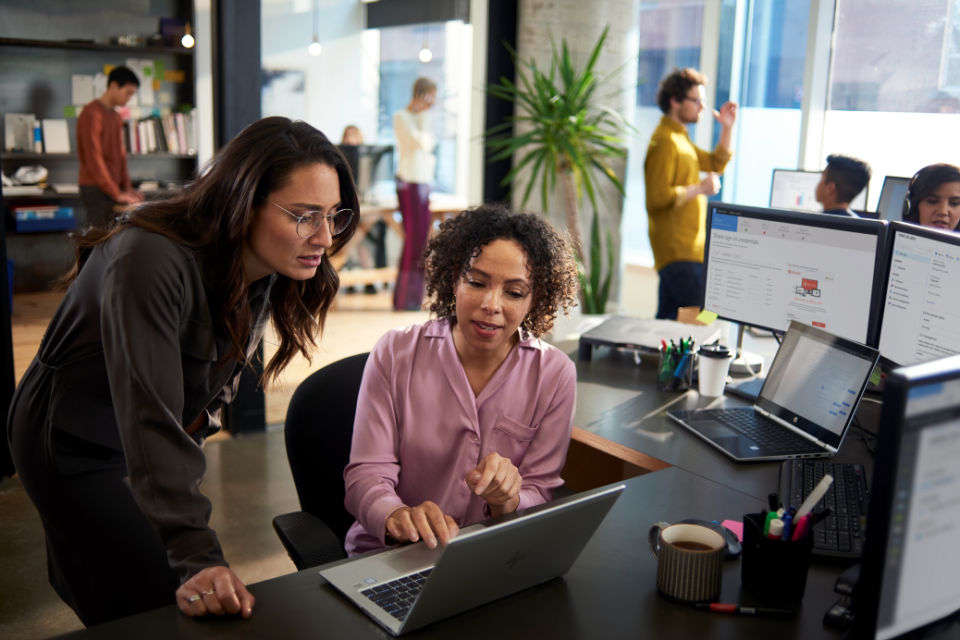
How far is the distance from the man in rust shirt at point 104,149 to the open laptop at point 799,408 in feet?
7.86

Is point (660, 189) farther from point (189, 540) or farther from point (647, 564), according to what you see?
point (189, 540)

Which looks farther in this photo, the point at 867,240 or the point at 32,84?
the point at 32,84

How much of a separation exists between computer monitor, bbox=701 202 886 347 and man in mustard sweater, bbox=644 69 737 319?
167cm

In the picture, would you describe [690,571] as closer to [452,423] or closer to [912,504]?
[912,504]

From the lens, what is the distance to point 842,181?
3518mm

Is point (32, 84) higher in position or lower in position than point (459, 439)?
higher

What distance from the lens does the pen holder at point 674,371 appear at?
218cm

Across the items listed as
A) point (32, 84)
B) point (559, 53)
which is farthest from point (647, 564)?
point (559, 53)

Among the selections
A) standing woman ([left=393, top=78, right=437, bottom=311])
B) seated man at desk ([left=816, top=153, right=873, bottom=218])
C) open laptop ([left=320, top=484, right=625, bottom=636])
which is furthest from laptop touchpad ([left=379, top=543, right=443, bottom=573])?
seated man at desk ([left=816, top=153, right=873, bottom=218])

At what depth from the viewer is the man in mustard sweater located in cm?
400

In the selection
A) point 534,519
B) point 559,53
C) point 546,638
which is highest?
point 559,53

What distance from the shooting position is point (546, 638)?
1.04 metres

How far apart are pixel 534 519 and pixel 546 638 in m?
0.17

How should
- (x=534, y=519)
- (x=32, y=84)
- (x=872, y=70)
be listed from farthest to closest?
(x=872, y=70), (x=32, y=84), (x=534, y=519)
